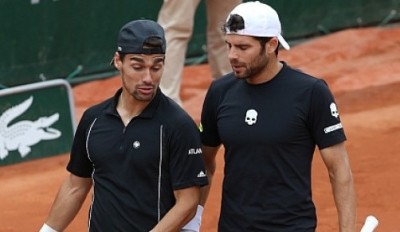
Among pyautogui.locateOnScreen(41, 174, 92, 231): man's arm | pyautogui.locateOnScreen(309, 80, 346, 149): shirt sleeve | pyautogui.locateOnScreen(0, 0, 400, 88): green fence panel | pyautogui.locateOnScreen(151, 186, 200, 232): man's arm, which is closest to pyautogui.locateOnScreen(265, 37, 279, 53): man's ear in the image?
pyautogui.locateOnScreen(309, 80, 346, 149): shirt sleeve

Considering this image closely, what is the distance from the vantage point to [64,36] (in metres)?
12.6

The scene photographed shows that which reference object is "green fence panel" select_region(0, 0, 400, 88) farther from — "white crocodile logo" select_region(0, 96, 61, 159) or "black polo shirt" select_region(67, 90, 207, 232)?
"black polo shirt" select_region(67, 90, 207, 232)

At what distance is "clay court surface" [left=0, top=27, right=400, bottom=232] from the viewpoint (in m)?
9.10

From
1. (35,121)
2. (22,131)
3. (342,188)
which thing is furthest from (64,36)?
(342,188)

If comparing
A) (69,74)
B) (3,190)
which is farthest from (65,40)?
(3,190)

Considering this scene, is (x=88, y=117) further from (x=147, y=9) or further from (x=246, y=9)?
(x=147, y=9)

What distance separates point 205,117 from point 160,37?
62 cm

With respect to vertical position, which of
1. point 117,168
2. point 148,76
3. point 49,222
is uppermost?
point 148,76

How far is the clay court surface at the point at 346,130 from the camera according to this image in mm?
9102

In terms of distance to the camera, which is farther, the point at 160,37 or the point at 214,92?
the point at 214,92

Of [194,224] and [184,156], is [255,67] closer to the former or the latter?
[184,156]

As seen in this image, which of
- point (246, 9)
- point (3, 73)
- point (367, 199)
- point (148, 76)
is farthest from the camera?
point (3, 73)

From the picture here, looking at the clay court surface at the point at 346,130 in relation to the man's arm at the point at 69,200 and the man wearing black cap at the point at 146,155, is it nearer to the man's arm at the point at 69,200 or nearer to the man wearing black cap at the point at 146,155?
the man's arm at the point at 69,200

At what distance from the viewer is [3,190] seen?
990 centimetres
